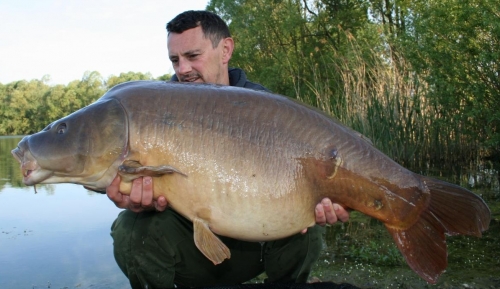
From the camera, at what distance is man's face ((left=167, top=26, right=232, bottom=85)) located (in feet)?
8.60

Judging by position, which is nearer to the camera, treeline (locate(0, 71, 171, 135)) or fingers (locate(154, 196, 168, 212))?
fingers (locate(154, 196, 168, 212))

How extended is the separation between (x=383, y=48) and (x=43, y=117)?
3823cm

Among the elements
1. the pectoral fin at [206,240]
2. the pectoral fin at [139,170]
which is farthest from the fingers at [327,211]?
the pectoral fin at [139,170]

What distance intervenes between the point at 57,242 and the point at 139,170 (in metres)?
3.04

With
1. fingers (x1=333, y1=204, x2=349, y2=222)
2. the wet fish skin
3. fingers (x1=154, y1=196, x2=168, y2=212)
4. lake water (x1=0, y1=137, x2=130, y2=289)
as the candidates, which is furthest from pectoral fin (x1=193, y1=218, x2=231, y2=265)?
lake water (x1=0, y1=137, x2=130, y2=289)

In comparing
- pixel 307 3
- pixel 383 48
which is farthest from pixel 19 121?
pixel 383 48

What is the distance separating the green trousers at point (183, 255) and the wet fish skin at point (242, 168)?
38 centimetres

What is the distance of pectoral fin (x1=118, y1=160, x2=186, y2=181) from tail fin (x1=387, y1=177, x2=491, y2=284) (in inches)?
32.7

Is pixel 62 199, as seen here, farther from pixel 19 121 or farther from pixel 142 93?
pixel 19 121

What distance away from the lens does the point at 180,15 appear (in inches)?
104

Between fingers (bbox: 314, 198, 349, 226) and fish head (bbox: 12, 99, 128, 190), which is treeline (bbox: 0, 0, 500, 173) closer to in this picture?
fingers (bbox: 314, 198, 349, 226)

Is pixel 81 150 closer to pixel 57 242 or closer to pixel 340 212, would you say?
pixel 340 212

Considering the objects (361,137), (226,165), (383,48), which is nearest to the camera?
(226,165)

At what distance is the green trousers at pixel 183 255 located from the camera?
6.72 ft
